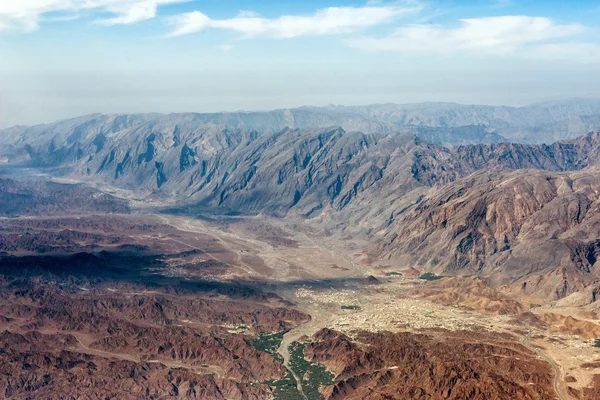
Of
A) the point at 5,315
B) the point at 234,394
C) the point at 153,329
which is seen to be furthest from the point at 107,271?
the point at 234,394

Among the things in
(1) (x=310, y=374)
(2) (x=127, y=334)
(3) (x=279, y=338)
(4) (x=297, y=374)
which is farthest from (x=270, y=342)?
(2) (x=127, y=334)

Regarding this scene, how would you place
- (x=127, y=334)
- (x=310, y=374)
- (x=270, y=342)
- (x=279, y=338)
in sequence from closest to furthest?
(x=310, y=374) < (x=127, y=334) < (x=270, y=342) < (x=279, y=338)

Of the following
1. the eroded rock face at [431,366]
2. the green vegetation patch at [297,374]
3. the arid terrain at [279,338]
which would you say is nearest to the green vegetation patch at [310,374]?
the green vegetation patch at [297,374]

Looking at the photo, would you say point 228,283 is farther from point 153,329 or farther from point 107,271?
point 153,329

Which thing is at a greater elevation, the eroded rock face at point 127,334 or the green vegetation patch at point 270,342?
the eroded rock face at point 127,334

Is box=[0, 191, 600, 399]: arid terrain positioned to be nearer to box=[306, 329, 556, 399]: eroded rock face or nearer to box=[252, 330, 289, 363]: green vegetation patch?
box=[306, 329, 556, 399]: eroded rock face

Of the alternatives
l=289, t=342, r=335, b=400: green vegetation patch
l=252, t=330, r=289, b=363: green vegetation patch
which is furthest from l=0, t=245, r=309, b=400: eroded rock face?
l=289, t=342, r=335, b=400: green vegetation patch

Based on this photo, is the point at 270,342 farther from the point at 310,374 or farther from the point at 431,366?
the point at 431,366

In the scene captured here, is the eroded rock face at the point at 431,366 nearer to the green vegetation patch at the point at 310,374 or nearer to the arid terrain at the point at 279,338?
the arid terrain at the point at 279,338
